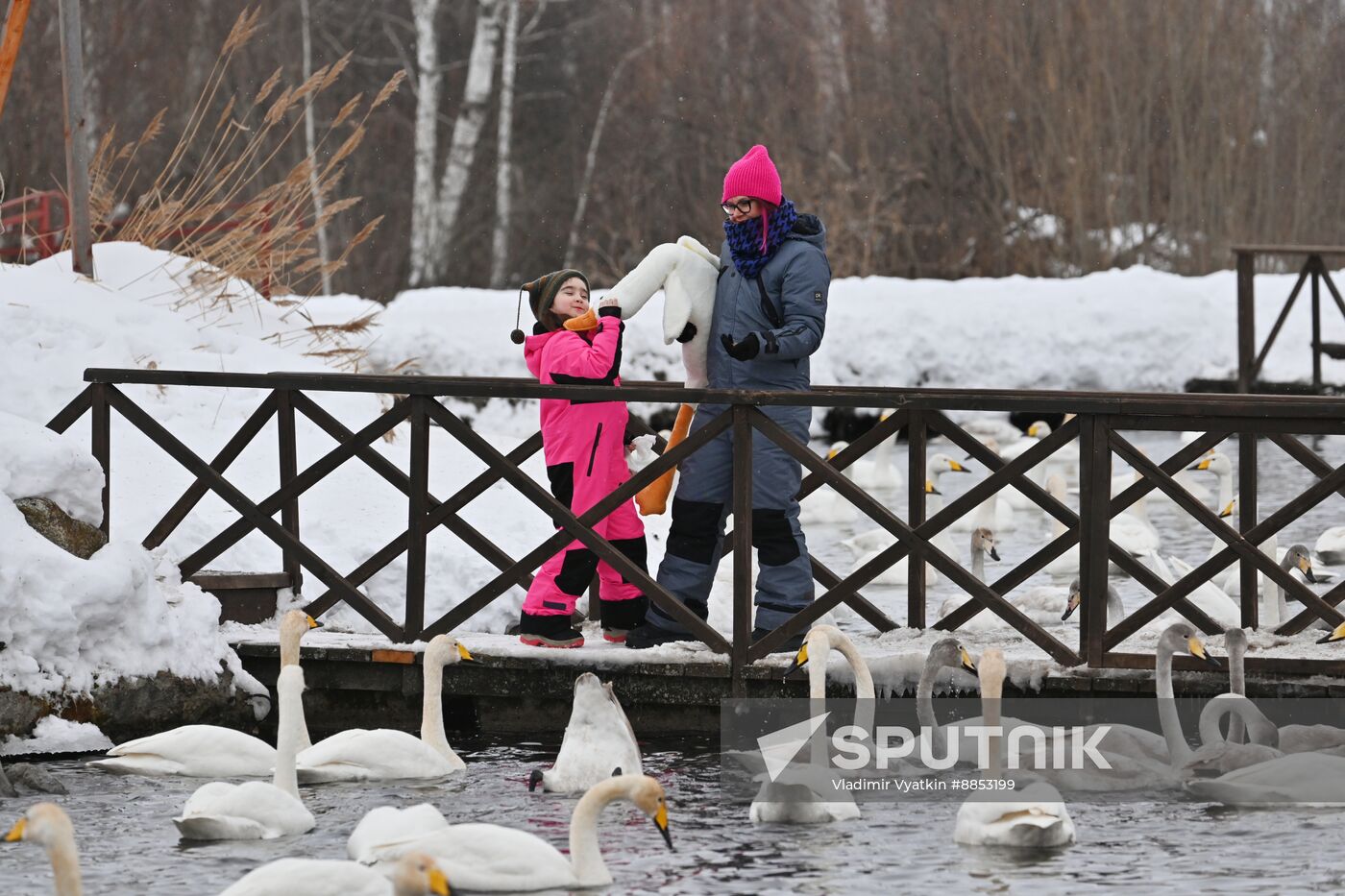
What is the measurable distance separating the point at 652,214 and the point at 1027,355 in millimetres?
10649

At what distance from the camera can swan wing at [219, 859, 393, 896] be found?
5.26 metres

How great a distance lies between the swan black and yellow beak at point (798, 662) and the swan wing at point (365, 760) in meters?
1.33

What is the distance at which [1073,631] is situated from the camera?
898 cm

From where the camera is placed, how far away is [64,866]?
15.7ft

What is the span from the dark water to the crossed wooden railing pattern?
40.4 inches

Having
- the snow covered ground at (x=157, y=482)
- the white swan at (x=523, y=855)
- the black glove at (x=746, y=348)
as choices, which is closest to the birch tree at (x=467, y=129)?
the snow covered ground at (x=157, y=482)

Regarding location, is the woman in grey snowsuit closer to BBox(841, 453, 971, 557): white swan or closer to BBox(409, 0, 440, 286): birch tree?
BBox(841, 453, 971, 557): white swan

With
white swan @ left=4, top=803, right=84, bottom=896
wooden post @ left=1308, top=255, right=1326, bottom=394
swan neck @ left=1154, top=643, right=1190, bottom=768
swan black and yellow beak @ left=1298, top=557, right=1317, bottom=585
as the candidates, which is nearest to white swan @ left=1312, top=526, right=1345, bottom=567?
swan black and yellow beak @ left=1298, top=557, right=1317, bottom=585

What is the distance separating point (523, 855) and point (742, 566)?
2.32 metres

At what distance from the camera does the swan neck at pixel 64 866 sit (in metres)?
4.79

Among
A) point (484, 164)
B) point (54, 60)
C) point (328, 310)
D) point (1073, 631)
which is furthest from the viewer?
point (484, 164)

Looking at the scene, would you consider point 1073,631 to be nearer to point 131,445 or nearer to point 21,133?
point 131,445

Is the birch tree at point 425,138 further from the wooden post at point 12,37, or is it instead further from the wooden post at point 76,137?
the wooden post at point 12,37

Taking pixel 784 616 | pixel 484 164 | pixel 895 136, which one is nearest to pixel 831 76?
pixel 895 136
